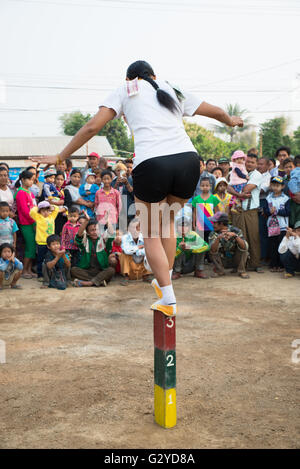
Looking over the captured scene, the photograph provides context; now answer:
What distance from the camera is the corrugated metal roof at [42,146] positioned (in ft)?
104

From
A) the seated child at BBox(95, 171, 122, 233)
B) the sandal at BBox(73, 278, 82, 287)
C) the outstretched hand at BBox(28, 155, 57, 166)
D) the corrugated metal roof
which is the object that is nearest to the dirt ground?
the sandal at BBox(73, 278, 82, 287)

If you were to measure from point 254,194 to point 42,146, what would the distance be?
2913 centimetres

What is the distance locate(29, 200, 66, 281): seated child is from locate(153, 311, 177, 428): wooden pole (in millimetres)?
4479

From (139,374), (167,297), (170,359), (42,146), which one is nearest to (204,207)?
(139,374)

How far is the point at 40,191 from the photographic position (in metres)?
7.77

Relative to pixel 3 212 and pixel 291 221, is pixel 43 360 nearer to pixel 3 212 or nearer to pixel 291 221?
pixel 3 212

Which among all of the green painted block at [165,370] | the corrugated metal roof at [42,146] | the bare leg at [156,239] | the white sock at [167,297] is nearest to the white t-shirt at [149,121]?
the bare leg at [156,239]

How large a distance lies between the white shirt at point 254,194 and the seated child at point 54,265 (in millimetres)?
2898

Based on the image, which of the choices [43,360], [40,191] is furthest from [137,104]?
[40,191]

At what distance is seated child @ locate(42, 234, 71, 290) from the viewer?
632 centimetres

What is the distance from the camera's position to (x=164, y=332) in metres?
2.62

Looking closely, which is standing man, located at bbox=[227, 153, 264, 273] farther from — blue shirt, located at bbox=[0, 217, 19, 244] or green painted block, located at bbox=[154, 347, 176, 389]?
green painted block, located at bbox=[154, 347, 176, 389]

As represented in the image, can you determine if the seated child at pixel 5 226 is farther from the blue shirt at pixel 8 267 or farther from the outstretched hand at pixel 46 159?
the outstretched hand at pixel 46 159

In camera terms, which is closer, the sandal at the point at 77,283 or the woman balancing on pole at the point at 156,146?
the woman balancing on pole at the point at 156,146
